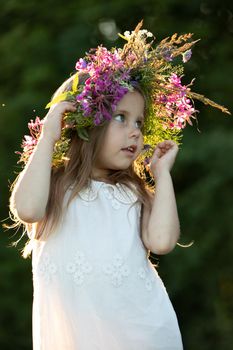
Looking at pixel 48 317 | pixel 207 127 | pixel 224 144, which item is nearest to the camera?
pixel 48 317

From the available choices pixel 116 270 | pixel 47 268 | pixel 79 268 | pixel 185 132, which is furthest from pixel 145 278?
pixel 185 132

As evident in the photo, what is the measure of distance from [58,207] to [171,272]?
3.99 meters

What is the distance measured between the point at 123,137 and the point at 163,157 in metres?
0.21

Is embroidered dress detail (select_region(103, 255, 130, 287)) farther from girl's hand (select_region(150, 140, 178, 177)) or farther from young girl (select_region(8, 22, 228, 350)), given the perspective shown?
girl's hand (select_region(150, 140, 178, 177))

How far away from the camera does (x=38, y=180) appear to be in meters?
3.47

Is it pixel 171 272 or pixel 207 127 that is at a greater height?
pixel 207 127

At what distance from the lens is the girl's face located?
12.0ft

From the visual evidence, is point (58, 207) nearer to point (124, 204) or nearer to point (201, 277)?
point (124, 204)

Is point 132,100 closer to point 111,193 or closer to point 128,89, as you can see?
point 128,89

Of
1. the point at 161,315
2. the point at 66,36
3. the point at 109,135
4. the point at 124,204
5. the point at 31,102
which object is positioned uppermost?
the point at 66,36

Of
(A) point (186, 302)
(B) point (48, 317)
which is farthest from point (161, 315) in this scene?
(A) point (186, 302)

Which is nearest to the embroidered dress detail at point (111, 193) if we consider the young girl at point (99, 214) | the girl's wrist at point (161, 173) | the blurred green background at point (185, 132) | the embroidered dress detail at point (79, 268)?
the young girl at point (99, 214)

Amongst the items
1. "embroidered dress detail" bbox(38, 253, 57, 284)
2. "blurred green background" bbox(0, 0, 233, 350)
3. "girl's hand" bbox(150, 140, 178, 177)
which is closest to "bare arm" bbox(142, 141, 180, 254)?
"girl's hand" bbox(150, 140, 178, 177)

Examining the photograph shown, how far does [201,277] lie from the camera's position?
24.9ft
